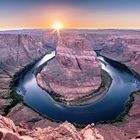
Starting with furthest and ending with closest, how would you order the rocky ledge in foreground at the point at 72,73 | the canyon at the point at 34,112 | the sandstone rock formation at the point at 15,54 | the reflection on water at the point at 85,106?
the sandstone rock formation at the point at 15,54, the rocky ledge in foreground at the point at 72,73, the reflection on water at the point at 85,106, the canyon at the point at 34,112

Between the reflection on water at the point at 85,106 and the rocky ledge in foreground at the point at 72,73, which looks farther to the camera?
the rocky ledge in foreground at the point at 72,73

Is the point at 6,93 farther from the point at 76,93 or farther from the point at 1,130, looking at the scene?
the point at 1,130

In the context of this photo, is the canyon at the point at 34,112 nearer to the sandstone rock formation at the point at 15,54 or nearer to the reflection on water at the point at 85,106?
the sandstone rock formation at the point at 15,54

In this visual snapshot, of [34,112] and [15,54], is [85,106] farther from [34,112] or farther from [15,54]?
[15,54]

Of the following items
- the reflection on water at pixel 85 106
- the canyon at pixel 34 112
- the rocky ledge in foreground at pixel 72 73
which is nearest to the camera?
the canyon at pixel 34 112

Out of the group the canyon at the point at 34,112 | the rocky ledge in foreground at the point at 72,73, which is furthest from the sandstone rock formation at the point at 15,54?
the rocky ledge in foreground at the point at 72,73

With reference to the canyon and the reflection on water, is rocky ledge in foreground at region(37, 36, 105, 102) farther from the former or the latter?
the reflection on water

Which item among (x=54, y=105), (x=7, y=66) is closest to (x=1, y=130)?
(x=54, y=105)

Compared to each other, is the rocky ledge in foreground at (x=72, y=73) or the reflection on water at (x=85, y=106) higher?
the rocky ledge in foreground at (x=72, y=73)
